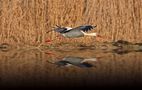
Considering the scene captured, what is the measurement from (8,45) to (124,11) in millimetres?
3115

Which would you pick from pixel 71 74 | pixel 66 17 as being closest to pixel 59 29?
pixel 66 17

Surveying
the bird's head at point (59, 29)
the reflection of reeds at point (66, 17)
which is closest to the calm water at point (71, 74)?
the bird's head at point (59, 29)

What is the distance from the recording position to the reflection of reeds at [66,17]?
33.6 ft

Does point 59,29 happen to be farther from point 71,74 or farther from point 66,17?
point 71,74

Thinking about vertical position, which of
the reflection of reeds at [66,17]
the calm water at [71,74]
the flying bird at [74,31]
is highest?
the reflection of reeds at [66,17]

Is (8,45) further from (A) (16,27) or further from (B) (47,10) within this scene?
(B) (47,10)

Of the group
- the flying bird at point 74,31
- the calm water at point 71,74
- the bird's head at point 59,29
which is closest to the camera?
the calm water at point 71,74

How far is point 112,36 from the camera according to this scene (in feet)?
33.6

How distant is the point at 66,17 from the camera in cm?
1052

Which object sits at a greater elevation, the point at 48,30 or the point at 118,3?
the point at 118,3

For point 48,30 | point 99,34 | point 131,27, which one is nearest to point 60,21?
point 48,30

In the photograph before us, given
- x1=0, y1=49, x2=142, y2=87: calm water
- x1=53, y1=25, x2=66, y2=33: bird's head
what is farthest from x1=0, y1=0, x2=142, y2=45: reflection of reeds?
x1=0, y1=49, x2=142, y2=87: calm water

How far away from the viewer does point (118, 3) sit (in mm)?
10531

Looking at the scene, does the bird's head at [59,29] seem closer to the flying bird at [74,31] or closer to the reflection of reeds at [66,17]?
the flying bird at [74,31]
